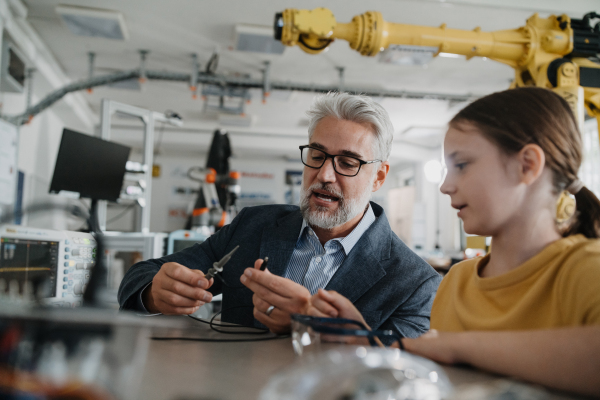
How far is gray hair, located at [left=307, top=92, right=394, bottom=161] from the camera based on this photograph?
4.88 feet

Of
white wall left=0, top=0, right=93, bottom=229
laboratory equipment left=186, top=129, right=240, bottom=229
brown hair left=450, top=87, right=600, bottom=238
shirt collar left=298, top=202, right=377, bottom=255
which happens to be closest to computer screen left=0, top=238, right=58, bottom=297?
shirt collar left=298, top=202, right=377, bottom=255

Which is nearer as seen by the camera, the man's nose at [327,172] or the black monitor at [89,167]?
the man's nose at [327,172]

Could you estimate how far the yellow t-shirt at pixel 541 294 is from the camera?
2.11 ft

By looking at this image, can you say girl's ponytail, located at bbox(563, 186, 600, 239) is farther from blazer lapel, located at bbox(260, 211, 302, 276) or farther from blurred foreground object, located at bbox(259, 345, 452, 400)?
blazer lapel, located at bbox(260, 211, 302, 276)

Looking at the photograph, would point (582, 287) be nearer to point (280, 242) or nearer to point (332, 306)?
point (332, 306)

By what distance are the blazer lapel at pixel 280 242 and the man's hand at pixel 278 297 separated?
1.56ft

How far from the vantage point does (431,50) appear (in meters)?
2.71

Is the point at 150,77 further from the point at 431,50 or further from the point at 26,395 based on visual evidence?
the point at 26,395

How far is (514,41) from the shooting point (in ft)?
7.58

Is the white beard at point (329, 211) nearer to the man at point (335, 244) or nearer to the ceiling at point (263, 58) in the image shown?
the man at point (335, 244)

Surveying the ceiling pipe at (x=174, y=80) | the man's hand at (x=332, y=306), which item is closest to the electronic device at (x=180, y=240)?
the ceiling pipe at (x=174, y=80)

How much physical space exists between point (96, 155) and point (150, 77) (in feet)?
8.15

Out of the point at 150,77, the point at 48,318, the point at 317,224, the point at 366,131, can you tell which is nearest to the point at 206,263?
the point at 317,224

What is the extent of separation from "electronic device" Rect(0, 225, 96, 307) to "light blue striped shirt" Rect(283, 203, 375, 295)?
669 mm
